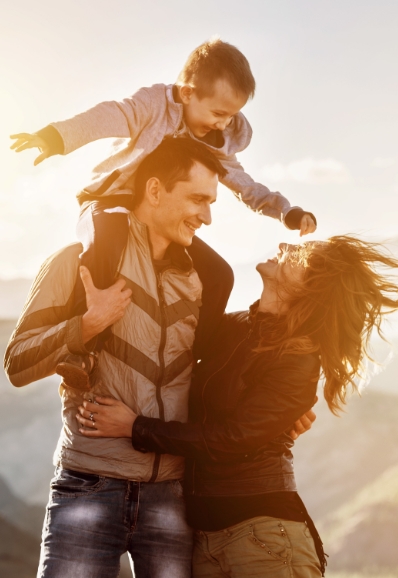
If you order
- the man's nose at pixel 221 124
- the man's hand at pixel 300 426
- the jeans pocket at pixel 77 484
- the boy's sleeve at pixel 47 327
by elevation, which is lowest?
the jeans pocket at pixel 77 484

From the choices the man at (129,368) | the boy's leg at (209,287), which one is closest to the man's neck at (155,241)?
the man at (129,368)

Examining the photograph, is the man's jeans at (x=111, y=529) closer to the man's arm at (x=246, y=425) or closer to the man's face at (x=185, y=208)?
the man's arm at (x=246, y=425)

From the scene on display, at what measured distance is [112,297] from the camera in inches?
92.5

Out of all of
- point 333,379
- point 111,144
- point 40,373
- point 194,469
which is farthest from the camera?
point 111,144

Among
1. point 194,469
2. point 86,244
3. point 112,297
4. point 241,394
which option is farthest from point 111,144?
point 194,469

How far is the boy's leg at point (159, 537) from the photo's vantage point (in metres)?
2.38

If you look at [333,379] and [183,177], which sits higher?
[183,177]

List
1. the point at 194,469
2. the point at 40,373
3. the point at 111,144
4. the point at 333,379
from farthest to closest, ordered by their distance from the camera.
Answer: the point at 111,144 → the point at 333,379 → the point at 194,469 → the point at 40,373

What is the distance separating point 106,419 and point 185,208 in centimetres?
103

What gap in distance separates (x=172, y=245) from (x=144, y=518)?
1216mm

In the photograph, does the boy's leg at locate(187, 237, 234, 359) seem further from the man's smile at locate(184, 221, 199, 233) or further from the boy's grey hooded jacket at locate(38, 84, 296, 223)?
the boy's grey hooded jacket at locate(38, 84, 296, 223)

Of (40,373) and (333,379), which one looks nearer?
(40,373)

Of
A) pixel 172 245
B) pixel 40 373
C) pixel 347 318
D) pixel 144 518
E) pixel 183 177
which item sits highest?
pixel 183 177

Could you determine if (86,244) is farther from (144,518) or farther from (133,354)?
(144,518)
